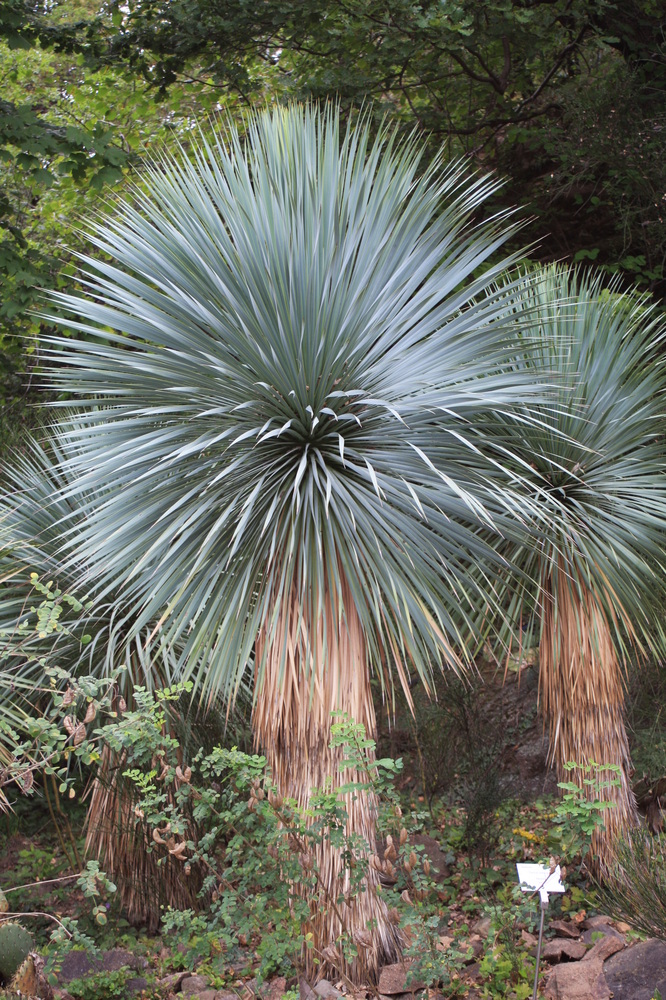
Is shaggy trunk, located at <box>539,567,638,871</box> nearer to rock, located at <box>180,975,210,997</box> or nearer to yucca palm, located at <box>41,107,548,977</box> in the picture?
yucca palm, located at <box>41,107,548,977</box>

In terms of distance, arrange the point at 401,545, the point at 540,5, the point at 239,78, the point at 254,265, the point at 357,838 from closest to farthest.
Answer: the point at 357,838 → the point at 401,545 → the point at 254,265 → the point at 540,5 → the point at 239,78

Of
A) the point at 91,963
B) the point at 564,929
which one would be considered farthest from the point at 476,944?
the point at 91,963

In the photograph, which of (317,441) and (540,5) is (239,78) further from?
(317,441)

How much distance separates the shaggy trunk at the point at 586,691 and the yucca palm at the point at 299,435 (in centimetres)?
76

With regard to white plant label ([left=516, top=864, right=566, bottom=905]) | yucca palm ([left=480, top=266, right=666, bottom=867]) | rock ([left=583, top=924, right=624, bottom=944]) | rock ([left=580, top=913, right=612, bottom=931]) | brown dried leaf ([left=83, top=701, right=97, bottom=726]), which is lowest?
rock ([left=583, top=924, right=624, bottom=944])

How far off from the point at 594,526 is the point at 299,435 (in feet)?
5.20

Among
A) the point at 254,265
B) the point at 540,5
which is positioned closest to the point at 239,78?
the point at 540,5

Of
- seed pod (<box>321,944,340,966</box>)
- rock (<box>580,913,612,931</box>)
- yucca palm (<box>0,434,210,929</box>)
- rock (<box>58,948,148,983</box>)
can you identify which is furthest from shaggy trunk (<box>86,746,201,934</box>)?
rock (<box>580,913,612,931</box>)

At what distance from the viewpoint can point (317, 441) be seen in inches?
157

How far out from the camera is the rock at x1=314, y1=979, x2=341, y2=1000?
346 cm

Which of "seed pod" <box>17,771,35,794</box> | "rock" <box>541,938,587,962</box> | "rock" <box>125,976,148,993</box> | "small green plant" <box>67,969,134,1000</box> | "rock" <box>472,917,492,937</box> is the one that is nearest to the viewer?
"seed pod" <box>17,771,35,794</box>

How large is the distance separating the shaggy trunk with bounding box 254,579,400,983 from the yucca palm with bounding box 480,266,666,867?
1.14 metres

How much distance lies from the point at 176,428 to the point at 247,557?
653 millimetres

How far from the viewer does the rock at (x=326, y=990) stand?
3.46 m
